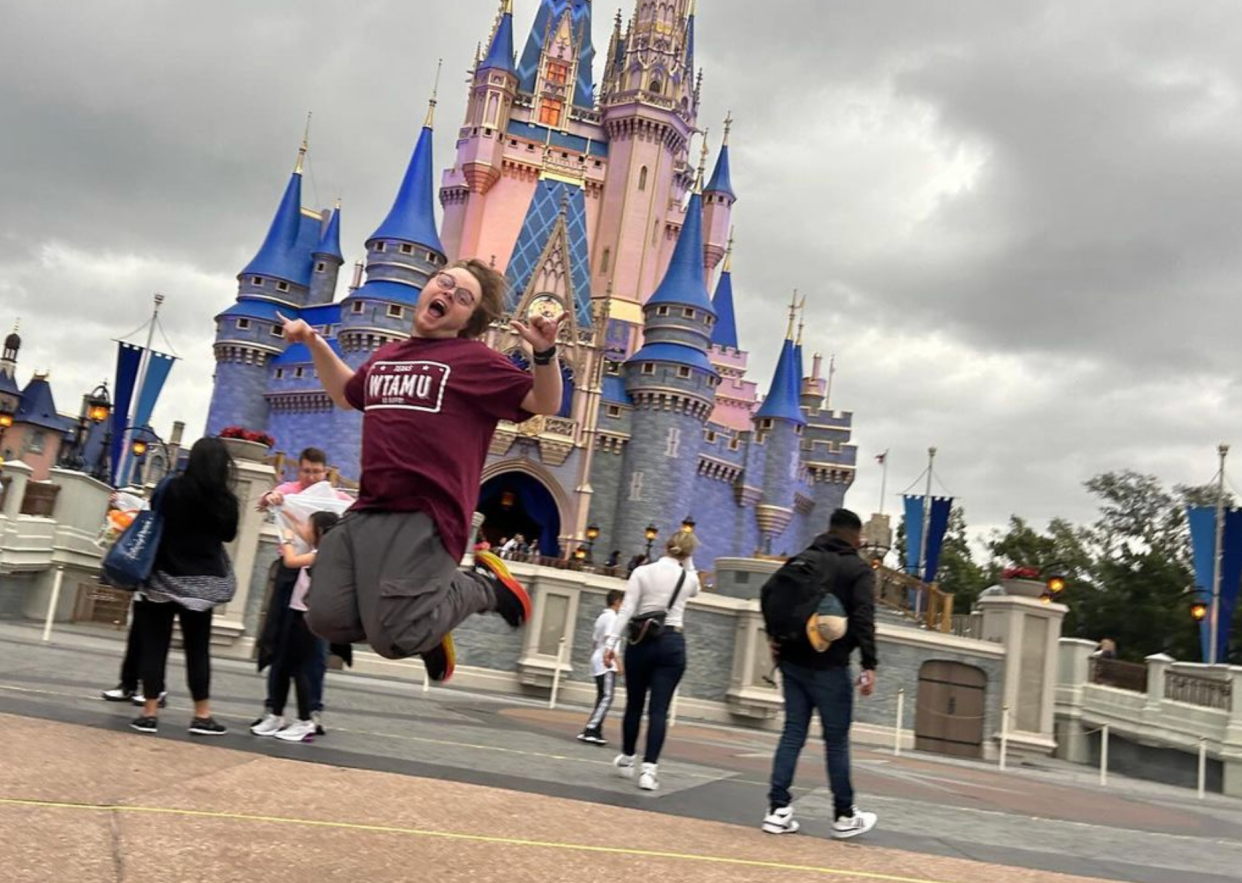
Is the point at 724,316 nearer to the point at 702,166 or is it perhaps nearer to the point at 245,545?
the point at 702,166

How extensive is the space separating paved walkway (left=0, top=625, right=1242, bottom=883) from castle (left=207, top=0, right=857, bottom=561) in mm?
33297

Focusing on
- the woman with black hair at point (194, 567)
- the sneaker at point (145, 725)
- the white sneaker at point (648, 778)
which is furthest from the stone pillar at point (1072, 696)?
the sneaker at point (145, 725)

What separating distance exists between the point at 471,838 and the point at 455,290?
1845mm

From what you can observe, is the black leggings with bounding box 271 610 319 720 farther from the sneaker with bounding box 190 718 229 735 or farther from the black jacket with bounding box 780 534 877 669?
the black jacket with bounding box 780 534 877 669

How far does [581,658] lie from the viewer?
18.4m

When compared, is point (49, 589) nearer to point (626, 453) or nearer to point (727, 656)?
point (727, 656)

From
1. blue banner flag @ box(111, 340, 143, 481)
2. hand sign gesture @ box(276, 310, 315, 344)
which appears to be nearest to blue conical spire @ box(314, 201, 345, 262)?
blue banner flag @ box(111, 340, 143, 481)

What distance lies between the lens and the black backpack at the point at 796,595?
525cm

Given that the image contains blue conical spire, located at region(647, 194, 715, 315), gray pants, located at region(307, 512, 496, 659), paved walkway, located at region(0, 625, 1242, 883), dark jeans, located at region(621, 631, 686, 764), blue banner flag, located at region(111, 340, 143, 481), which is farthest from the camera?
blue conical spire, located at region(647, 194, 715, 315)

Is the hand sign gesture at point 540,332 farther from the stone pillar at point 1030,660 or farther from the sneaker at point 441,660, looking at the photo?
the stone pillar at point 1030,660

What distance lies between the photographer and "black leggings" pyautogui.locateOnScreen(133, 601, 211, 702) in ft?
18.3

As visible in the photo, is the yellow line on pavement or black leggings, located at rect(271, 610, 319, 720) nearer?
the yellow line on pavement

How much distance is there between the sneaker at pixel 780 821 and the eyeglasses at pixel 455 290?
114 inches

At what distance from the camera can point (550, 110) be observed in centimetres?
5175
